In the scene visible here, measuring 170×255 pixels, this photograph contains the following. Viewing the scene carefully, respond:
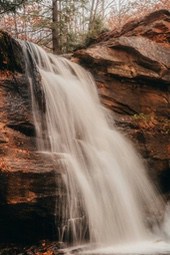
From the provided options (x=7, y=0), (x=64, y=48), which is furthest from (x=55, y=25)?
(x=7, y=0)

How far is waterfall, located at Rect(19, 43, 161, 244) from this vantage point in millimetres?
6320

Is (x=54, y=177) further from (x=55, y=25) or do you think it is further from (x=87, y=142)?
(x=55, y=25)

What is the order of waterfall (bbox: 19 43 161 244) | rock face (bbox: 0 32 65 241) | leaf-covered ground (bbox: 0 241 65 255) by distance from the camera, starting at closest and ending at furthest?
rock face (bbox: 0 32 65 241) → leaf-covered ground (bbox: 0 241 65 255) → waterfall (bbox: 19 43 161 244)

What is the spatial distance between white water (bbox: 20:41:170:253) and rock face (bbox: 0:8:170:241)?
1.00ft

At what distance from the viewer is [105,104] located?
31.2ft

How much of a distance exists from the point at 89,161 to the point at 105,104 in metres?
2.81

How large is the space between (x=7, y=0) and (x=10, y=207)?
6.02m

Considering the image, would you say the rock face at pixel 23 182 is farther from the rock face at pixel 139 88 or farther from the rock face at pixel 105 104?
the rock face at pixel 139 88

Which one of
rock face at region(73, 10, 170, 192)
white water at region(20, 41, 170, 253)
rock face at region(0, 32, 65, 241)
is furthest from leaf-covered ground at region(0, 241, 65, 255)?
rock face at region(73, 10, 170, 192)

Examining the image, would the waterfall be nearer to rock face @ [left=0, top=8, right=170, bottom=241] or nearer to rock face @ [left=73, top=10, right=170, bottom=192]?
rock face @ [left=0, top=8, right=170, bottom=241]

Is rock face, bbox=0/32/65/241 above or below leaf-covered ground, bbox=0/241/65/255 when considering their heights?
above

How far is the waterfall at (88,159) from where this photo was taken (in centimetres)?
632

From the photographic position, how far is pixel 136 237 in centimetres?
689

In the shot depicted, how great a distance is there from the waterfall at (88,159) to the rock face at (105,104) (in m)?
0.28
